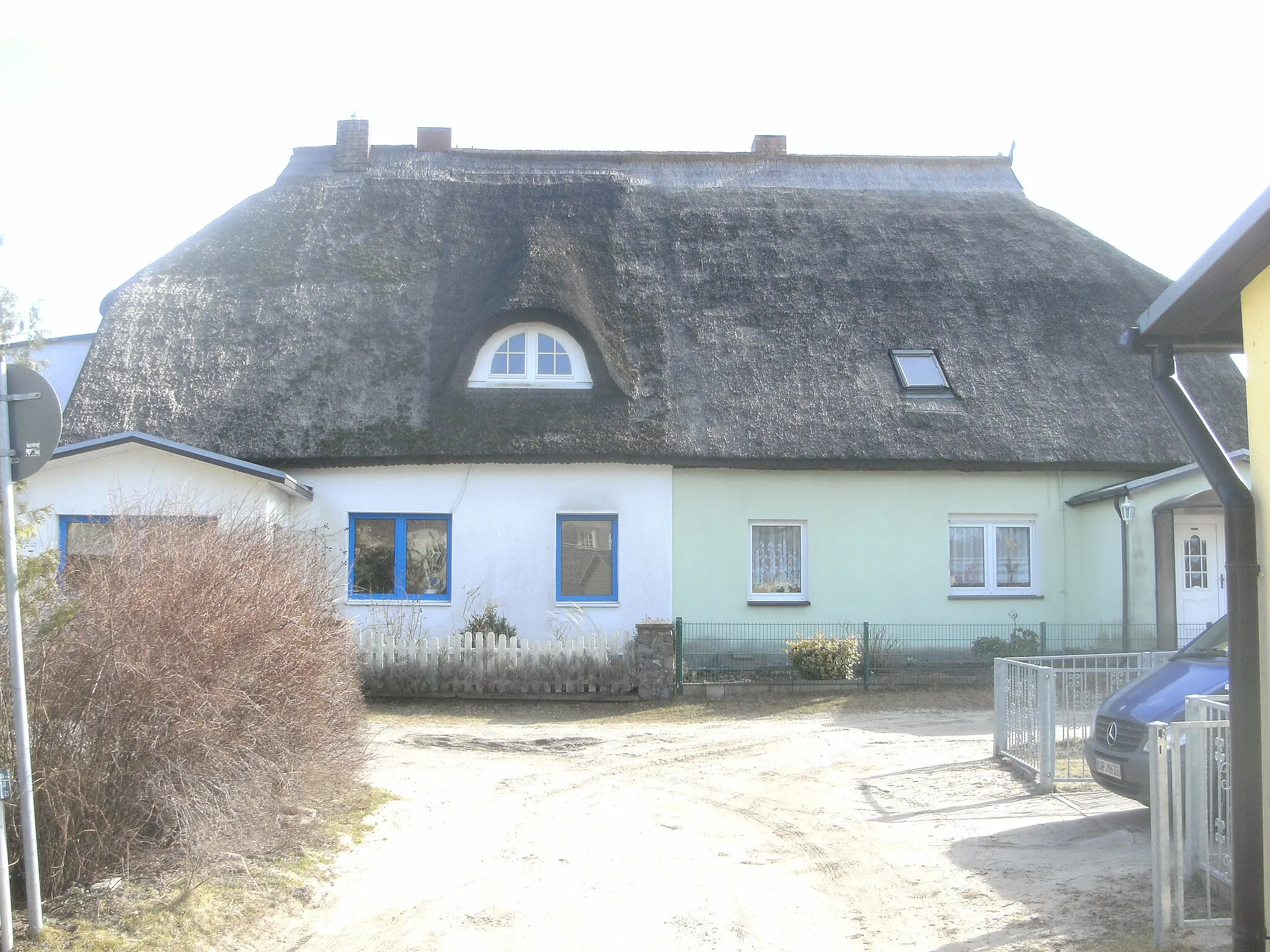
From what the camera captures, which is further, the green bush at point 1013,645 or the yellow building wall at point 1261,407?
the green bush at point 1013,645

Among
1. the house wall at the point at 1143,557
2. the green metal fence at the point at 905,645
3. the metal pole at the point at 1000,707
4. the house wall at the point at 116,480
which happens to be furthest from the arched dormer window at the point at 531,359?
A: the metal pole at the point at 1000,707

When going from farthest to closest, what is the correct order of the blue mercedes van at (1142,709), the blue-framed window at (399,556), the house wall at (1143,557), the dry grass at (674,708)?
the blue-framed window at (399,556) → the house wall at (1143,557) → the dry grass at (674,708) → the blue mercedes van at (1142,709)

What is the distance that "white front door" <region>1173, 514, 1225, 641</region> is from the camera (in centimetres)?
1606

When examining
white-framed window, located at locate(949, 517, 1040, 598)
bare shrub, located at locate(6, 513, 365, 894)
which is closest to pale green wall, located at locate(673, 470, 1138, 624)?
white-framed window, located at locate(949, 517, 1040, 598)

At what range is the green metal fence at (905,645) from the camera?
15.2 meters

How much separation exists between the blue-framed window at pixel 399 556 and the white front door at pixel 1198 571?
1059cm

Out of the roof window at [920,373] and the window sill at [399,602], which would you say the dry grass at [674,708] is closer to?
the window sill at [399,602]

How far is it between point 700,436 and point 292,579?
9455 millimetres

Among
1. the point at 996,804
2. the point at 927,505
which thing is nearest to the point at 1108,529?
the point at 927,505

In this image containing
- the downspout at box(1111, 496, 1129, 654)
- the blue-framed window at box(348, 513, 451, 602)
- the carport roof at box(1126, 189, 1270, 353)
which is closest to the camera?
the carport roof at box(1126, 189, 1270, 353)

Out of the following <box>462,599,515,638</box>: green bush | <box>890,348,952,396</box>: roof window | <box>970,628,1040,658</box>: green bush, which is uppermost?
<box>890,348,952,396</box>: roof window

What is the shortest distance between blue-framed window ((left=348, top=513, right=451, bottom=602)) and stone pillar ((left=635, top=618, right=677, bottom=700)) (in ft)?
11.8

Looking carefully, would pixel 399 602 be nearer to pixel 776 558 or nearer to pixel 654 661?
pixel 654 661

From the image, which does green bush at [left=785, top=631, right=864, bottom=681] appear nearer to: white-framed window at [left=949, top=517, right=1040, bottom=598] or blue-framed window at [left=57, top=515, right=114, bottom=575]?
white-framed window at [left=949, top=517, right=1040, bottom=598]
